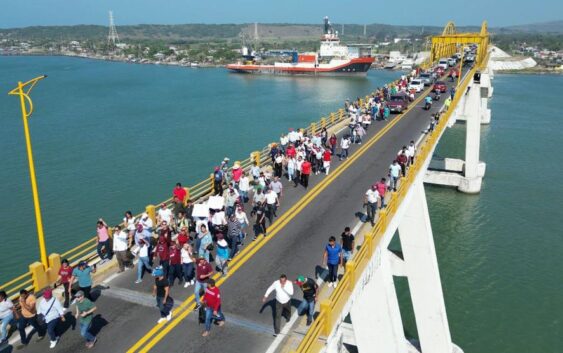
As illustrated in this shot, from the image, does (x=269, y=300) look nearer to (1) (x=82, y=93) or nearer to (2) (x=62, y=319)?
(2) (x=62, y=319)

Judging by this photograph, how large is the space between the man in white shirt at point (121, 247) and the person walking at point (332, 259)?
239 inches

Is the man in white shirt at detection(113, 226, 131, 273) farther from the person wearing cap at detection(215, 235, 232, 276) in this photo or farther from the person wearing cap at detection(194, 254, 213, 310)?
the person wearing cap at detection(194, 254, 213, 310)

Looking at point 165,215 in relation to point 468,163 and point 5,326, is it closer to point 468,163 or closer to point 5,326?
point 5,326

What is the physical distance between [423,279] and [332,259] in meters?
8.98

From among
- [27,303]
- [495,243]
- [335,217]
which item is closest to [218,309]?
[27,303]

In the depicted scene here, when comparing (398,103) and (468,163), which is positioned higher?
(398,103)

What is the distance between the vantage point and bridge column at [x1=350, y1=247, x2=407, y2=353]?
44.3 ft

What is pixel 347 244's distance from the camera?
13.2 meters

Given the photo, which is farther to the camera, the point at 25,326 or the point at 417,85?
the point at 417,85

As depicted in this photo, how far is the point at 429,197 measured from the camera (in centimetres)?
3872

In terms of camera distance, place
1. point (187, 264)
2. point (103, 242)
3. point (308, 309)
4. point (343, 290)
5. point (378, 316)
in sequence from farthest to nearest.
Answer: point (103, 242)
point (378, 316)
point (187, 264)
point (308, 309)
point (343, 290)

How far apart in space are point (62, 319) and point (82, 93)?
310ft

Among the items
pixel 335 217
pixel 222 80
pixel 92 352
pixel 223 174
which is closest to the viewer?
pixel 92 352

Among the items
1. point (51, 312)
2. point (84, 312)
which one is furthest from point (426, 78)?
point (51, 312)
